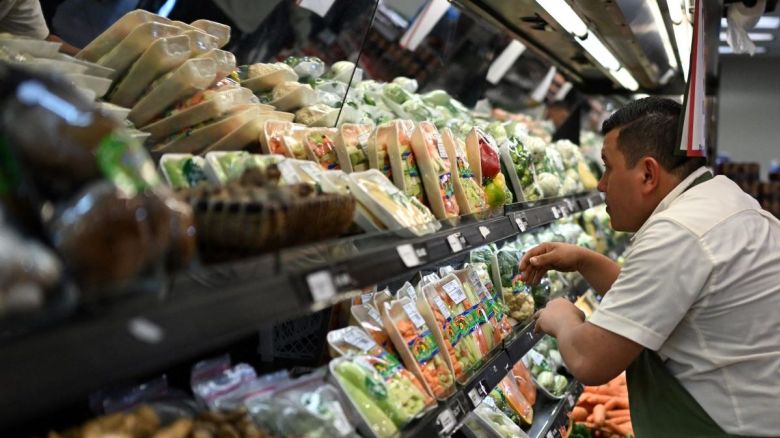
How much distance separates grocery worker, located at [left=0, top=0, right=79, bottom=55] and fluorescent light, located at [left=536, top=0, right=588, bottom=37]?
192 cm

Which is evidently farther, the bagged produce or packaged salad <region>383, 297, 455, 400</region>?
the bagged produce

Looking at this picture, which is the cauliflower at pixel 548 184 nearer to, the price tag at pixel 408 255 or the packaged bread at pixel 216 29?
the packaged bread at pixel 216 29

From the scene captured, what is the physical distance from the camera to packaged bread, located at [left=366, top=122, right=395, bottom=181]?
196 centimetres

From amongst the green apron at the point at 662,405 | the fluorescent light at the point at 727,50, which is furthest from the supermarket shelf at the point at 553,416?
the fluorescent light at the point at 727,50

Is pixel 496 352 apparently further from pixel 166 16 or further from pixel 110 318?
pixel 110 318

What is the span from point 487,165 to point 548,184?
0.78m

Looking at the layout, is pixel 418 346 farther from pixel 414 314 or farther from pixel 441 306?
pixel 441 306

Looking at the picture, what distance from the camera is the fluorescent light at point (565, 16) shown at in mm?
3178

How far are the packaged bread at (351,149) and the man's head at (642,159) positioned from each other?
0.71m

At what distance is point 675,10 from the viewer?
3.47 meters

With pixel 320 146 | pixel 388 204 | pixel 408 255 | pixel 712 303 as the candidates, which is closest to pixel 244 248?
pixel 408 255

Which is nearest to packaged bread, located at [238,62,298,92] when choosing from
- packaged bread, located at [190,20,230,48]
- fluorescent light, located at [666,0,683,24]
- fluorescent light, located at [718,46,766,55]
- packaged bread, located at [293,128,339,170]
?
packaged bread, located at [190,20,230,48]

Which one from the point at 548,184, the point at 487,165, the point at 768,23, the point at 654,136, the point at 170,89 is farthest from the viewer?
the point at 768,23

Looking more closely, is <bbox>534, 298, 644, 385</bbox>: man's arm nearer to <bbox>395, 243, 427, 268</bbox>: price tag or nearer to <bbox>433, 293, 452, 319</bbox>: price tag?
<bbox>433, 293, 452, 319</bbox>: price tag
